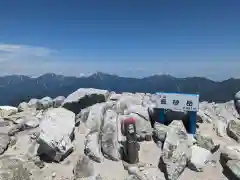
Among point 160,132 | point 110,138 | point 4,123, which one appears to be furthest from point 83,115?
point 4,123

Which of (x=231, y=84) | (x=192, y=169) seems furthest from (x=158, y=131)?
(x=231, y=84)

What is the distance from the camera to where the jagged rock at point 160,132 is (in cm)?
1476

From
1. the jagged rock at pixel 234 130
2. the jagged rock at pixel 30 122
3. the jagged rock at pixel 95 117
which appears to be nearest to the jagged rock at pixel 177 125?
the jagged rock at pixel 234 130

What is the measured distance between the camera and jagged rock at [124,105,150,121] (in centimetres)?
1634

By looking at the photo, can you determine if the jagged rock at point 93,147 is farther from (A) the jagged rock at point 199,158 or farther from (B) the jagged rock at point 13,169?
(A) the jagged rock at point 199,158

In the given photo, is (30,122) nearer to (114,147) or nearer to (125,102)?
(114,147)

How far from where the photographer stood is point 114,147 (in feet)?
46.3

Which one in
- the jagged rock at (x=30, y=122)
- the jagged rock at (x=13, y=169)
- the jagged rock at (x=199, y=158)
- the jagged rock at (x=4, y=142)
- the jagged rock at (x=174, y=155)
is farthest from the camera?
the jagged rock at (x=30, y=122)

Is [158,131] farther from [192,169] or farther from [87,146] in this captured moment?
[87,146]

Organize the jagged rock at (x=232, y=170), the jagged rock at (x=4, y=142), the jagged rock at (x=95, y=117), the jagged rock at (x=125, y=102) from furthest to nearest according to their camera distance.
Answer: the jagged rock at (x=125, y=102), the jagged rock at (x=95, y=117), the jagged rock at (x=4, y=142), the jagged rock at (x=232, y=170)

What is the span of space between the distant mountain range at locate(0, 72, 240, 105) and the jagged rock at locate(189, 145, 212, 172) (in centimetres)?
4522

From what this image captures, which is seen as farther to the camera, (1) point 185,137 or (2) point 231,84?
(2) point 231,84

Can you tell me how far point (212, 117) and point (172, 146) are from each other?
651 centimetres

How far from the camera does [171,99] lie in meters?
15.5
